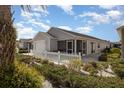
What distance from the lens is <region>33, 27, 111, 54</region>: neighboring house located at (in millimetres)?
20328

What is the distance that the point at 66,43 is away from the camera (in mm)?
20969

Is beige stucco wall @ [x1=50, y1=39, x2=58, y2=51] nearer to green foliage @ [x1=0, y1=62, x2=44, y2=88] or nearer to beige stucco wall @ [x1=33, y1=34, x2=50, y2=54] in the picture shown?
beige stucco wall @ [x1=33, y1=34, x2=50, y2=54]

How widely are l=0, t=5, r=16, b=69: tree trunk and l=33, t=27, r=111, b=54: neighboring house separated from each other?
42.0 feet

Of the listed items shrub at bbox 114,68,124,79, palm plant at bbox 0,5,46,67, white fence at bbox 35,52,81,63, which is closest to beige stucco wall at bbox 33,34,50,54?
white fence at bbox 35,52,81,63

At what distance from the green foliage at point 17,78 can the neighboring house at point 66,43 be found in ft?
42.9

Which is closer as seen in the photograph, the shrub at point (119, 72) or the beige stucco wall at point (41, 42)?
the shrub at point (119, 72)

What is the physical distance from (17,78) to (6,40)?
3.51 ft

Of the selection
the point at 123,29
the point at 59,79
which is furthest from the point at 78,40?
the point at 59,79

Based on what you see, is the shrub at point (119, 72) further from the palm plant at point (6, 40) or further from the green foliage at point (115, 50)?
the green foliage at point (115, 50)

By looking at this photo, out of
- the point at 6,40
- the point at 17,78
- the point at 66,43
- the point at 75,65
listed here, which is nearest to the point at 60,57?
the point at 75,65

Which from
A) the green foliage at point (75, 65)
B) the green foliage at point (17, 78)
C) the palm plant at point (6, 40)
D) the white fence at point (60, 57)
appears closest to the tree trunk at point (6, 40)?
the palm plant at point (6, 40)

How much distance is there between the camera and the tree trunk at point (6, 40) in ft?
22.5

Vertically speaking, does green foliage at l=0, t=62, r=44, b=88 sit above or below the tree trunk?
Answer: below

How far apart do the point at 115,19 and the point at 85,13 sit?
1.47 meters
